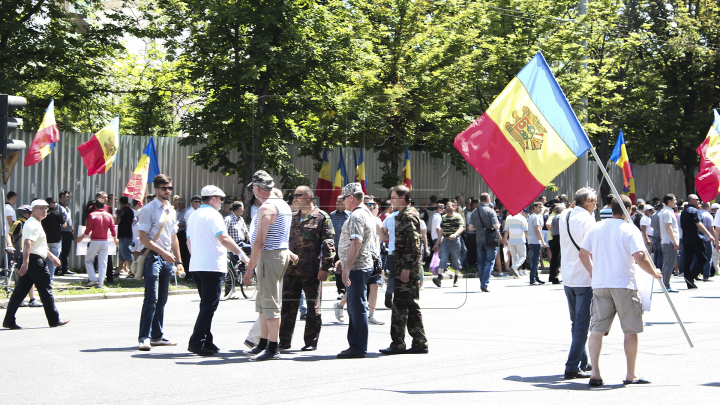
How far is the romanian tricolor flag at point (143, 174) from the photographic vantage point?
Answer: 1830 cm

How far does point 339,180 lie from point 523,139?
1695cm

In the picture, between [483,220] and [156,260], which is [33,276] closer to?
[156,260]

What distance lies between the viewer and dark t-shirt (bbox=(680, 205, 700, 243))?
54.9 feet

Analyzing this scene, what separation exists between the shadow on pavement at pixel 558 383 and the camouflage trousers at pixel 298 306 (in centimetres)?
259

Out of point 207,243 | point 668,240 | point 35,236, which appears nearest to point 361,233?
point 207,243

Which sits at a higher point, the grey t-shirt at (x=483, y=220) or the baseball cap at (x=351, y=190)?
the baseball cap at (x=351, y=190)

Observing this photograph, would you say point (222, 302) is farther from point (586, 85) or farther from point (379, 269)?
point (586, 85)

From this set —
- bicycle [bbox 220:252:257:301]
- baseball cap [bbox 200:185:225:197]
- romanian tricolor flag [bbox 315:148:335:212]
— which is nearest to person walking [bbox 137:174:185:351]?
baseball cap [bbox 200:185:225:197]

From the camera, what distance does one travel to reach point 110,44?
22734mm

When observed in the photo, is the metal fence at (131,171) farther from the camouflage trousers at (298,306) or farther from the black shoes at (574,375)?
the black shoes at (574,375)

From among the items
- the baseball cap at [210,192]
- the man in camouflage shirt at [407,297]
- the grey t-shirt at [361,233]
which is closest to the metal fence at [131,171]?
the baseball cap at [210,192]

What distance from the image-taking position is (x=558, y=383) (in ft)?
24.1

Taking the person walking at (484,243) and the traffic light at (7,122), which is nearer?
the traffic light at (7,122)

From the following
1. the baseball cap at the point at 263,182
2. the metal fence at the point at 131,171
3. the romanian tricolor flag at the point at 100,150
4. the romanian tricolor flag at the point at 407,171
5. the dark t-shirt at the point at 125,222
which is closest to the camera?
the baseball cap at the point at 263,182
